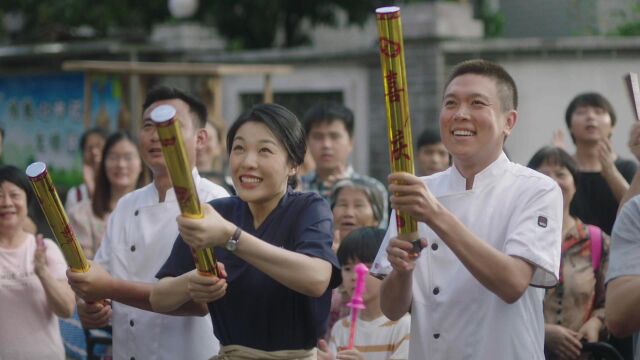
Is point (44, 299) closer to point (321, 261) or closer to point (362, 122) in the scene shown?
point (321, 261)

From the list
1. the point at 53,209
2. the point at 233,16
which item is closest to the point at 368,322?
the point at 53,209

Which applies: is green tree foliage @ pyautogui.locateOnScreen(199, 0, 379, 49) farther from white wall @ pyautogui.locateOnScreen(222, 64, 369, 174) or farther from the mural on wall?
white wall @ pyautogui.locateOnScreen(222, 64, 369, 174)

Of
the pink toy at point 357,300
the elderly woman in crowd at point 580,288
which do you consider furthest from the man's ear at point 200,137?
the elderly woman in crowd at point 580,288

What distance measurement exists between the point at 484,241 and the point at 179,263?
105 centimetres

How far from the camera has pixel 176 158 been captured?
10.3 feet

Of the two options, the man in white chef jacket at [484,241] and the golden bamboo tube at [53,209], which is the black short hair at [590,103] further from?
the golden bamboo tube at [53,209]

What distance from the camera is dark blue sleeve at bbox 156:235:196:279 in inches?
154

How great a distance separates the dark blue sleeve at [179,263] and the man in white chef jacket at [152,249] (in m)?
0.44

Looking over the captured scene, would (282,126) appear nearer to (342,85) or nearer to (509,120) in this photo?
(509,120)

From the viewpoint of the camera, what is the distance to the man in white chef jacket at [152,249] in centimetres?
454

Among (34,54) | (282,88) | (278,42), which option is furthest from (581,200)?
(278,42)

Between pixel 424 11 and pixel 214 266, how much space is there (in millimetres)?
7957

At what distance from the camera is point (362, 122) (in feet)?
38.5

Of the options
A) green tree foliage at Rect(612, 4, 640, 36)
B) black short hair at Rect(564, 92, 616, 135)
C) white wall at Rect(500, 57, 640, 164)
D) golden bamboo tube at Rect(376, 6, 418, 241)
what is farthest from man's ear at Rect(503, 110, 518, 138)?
green tree foliage at Rect(612, 4, 640, 36)
